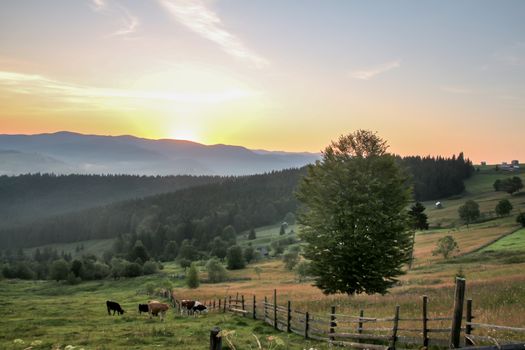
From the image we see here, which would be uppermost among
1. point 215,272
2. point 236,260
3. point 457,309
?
point 457,309

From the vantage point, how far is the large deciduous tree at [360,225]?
114ft

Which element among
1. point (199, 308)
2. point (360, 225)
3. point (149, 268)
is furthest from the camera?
point (149, 268)

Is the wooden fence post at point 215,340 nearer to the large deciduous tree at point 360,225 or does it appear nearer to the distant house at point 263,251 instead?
the large deciduous tree at point 360,225

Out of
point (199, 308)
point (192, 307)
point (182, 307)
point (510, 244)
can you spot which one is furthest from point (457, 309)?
point (510, 244)

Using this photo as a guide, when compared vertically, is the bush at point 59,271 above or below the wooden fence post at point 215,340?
below

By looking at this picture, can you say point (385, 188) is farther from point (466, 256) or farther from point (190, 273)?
point (190, 273)

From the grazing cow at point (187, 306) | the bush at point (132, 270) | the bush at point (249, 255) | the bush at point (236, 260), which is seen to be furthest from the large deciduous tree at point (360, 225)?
the bush at point (249, 255)

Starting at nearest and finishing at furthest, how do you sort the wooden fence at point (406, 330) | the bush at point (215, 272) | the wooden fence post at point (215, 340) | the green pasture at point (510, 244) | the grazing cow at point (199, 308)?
the wooden fence post at point (215, 340) < the wooden fence at point (406, 330) < the grazing cow at point (199, 308) < the green pasture at point (510, 244) < the bush at point (215, 272)

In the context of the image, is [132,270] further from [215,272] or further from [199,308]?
[199,308]

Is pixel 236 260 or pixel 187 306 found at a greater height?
pixel 187 306

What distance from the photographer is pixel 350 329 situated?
22.8m

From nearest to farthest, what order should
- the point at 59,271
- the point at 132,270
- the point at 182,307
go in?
the point at 182,307, the point at 59,271, the point at 132,270

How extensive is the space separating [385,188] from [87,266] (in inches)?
4939

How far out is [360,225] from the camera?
34656 millimetres
